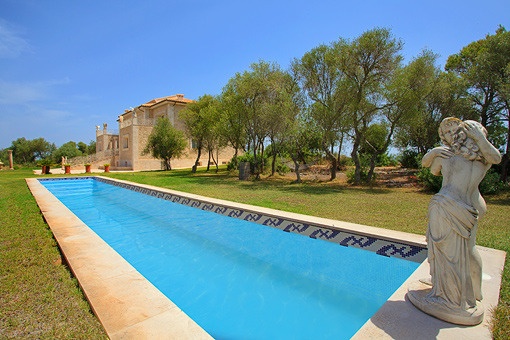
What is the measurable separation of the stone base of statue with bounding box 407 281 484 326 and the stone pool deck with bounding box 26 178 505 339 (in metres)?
0.04

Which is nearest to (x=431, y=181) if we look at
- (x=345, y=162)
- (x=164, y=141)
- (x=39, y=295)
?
(x=39, y=295)

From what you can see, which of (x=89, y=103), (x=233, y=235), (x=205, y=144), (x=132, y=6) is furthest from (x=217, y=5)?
(x=89, y=103)

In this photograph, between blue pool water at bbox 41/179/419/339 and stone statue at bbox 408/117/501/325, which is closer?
stone statue at bbox 408/117/501/325

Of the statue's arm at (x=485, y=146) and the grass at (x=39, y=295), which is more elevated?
the statue's arm at (x=485, y=146)

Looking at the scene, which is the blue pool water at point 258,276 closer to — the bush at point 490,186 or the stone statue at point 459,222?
the stone statue at point 459,222

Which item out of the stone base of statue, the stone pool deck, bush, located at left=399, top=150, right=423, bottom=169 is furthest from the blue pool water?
bush, located at left=399, top=150, right=423, bottom=169

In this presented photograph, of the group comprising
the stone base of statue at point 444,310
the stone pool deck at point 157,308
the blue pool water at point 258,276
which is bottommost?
the blue pool water at point 258,276

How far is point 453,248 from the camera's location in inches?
84.6

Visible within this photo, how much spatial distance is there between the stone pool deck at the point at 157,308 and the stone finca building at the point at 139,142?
25.4m

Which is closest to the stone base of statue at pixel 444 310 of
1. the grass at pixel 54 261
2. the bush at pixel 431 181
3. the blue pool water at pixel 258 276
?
the grass at pixel 54 261

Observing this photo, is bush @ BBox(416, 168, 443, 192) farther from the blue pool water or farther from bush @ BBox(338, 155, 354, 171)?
bush @ BBox(338, 155, 354, 171)

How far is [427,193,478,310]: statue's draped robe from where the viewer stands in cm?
211

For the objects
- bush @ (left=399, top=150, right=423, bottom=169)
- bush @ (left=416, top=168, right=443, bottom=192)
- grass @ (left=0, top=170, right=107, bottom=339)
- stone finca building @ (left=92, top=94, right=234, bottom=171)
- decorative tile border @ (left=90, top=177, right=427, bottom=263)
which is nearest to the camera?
grass @ (left=0, top=170, right=107, bottom=339)

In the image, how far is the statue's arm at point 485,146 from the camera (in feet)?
6.74
